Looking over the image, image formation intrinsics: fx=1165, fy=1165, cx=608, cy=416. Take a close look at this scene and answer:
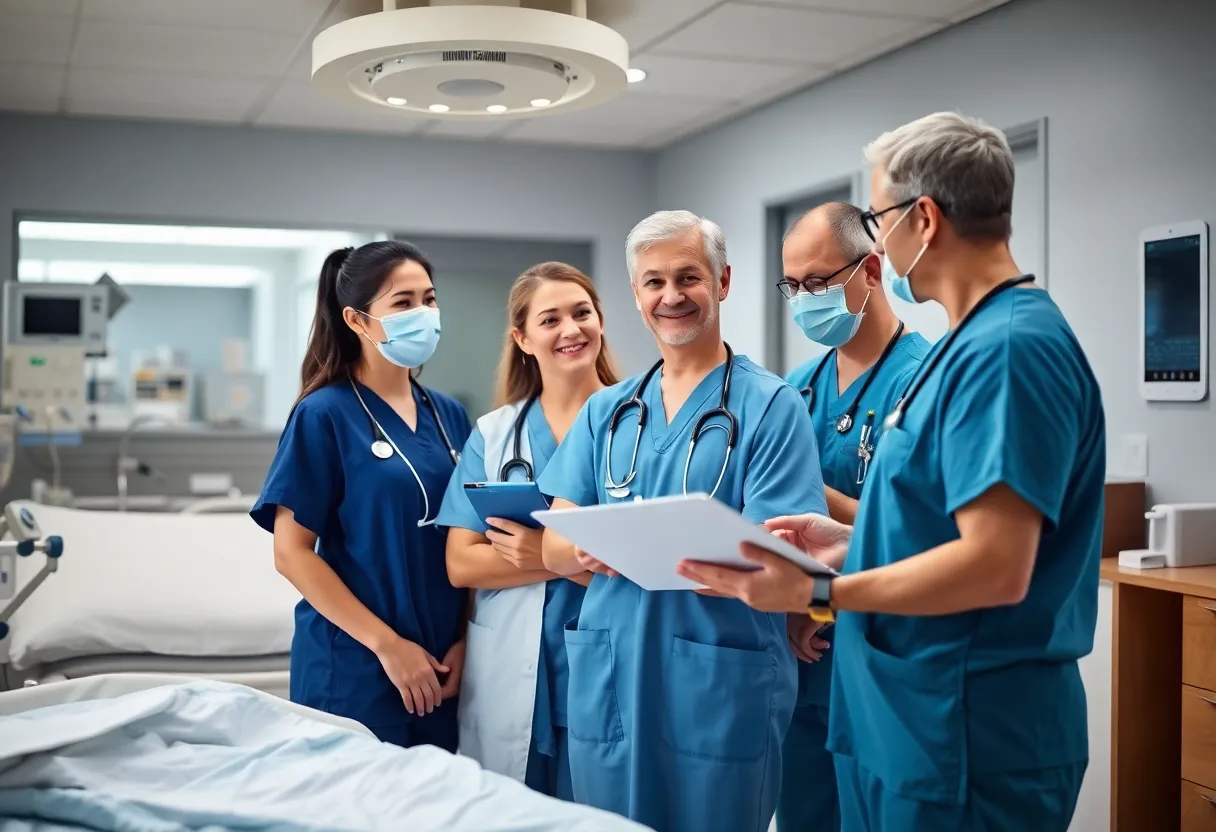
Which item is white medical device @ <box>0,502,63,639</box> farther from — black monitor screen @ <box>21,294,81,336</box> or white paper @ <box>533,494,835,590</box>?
black monitor screen @ <box>21,294,81,336</box>

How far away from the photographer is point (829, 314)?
2041mm

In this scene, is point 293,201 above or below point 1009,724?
above

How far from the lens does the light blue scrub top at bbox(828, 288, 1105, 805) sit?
4.17 ft

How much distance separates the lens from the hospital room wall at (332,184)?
16.1ft

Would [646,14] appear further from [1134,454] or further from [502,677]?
[502,677]

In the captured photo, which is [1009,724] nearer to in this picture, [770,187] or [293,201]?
[770,187]

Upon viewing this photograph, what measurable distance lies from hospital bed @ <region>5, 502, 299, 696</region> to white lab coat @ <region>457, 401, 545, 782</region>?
2.88 ft

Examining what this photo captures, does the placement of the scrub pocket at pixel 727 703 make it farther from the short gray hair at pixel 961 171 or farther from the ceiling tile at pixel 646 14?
the ceiling tile at pixel 646 14

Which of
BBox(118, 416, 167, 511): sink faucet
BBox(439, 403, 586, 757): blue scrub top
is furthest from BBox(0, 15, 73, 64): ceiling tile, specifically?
BBox(439, 403, 586, 757): blue scrub top

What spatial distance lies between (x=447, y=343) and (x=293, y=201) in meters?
0.98

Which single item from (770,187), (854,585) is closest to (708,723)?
(854,585)

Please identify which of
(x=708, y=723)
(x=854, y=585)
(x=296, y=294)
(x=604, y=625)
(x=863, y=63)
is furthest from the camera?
(x=296, y=294)

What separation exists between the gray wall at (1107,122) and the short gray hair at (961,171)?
1783 mm

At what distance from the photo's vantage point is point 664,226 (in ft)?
5.96
